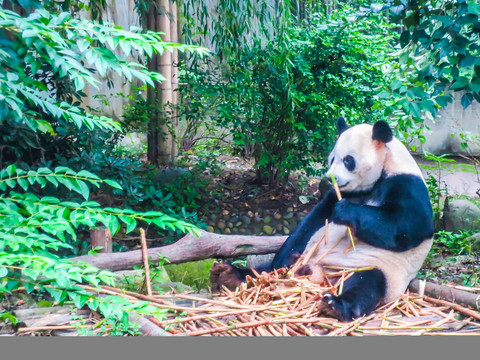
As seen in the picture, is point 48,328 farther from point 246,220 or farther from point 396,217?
point 246,220

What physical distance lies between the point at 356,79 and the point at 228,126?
3.87ft

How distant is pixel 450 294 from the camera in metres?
2.75

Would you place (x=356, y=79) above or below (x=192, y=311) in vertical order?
above

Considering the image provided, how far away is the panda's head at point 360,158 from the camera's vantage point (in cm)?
285

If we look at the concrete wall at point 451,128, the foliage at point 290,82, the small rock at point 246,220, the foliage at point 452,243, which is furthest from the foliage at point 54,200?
the concrete wall at point 451,128

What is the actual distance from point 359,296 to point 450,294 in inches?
20.7

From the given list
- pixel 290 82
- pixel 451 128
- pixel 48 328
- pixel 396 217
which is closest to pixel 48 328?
pixel 48 328

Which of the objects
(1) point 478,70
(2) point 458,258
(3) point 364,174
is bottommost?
(2) point 458,258

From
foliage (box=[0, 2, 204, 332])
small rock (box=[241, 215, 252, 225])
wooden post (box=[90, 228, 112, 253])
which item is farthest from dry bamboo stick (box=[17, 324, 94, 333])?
small rock (box=[241, 215, 252, 225])

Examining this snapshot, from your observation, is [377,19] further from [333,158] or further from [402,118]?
[333,158]

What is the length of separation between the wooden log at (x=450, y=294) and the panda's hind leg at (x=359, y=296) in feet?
0.92

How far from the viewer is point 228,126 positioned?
4.84 meters

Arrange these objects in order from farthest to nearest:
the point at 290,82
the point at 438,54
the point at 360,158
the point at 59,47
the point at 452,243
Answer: the point at 290,82, the point at 452,243, the point at 438,54, the point at 360,158, the point at 59,47

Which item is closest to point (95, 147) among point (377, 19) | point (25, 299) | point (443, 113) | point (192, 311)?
point (25, 299)
